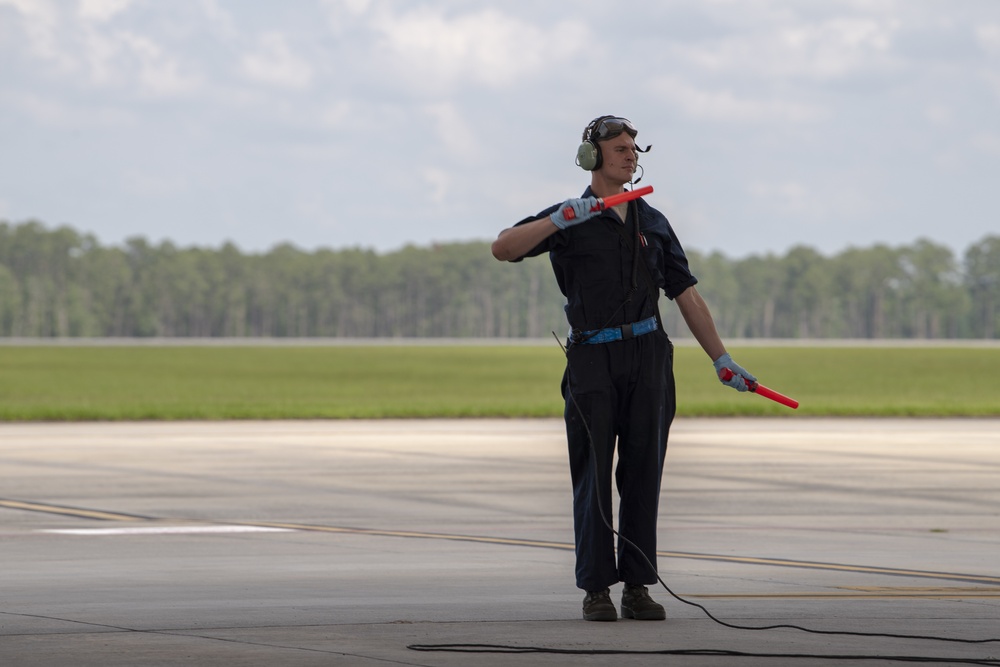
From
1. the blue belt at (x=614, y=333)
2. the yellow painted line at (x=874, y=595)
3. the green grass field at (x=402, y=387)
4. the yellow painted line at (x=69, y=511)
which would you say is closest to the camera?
the blue belt at (x=614, y=333)

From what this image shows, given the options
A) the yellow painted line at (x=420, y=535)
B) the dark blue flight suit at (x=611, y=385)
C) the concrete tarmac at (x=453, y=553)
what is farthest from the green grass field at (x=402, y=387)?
the dark blue flight suit at (x=611, y=385)

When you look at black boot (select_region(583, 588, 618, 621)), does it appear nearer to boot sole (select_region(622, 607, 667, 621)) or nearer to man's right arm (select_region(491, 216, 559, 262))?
boot sole (select_region(622, 607, 667, 621))

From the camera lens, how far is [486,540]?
1120cm

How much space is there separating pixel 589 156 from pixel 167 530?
19.4ft

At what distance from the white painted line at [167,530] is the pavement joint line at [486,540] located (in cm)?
19

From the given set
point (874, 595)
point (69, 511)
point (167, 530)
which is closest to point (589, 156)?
point (874, 595)

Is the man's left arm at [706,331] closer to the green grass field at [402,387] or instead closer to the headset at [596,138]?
the headset at [596,138]

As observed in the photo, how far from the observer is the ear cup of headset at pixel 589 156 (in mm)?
7316

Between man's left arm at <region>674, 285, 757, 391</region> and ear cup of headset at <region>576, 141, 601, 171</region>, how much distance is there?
2.43 ft

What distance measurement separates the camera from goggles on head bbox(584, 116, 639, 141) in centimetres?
735

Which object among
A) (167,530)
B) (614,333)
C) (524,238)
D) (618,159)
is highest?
(618,159)

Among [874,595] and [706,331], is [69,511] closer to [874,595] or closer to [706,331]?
[706,331]

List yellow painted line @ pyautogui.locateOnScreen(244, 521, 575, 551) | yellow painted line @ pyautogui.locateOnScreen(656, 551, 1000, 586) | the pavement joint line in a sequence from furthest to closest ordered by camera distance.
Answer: yellow painted line @ pyautogui.locateOnScreen(244, 521, 575, 551), the pavement joint line, yellow painted line @ pyautogui.locateOnScreen(656, 551, 1000, 586)

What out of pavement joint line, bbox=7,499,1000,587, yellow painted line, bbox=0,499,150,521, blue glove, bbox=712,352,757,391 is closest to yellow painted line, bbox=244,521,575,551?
pavement joint line, bbox=7,499,1000,587
